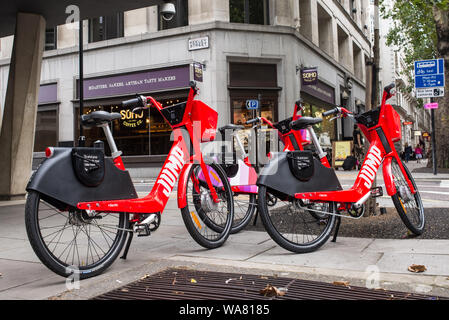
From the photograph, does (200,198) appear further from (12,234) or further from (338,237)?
(12,234)

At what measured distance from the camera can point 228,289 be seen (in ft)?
9.47

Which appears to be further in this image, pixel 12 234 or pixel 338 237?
pixel 12 234

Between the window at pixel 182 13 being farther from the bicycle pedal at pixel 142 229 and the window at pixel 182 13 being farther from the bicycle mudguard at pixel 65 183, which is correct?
the bicycle pedal at pixel 142 229

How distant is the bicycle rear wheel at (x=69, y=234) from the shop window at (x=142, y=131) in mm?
15266

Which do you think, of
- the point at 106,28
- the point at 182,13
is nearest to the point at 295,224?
the point at 182,13

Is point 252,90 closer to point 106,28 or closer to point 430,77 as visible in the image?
point 430,77

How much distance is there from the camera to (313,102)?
2278 cm

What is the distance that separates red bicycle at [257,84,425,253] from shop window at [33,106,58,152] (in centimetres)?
1994

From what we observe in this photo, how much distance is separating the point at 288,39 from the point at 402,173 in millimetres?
15733

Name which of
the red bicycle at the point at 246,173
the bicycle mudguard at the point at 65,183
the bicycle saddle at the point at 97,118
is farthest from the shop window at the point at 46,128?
the bicycle mudguard at the point at 65,183

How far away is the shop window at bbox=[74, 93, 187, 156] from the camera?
19484mm

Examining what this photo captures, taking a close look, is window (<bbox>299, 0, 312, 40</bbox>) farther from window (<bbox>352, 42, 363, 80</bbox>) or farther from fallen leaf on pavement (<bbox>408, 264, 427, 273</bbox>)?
fallen leaf on pavement (<bbox>408, 264, 427, 273</bbox>)

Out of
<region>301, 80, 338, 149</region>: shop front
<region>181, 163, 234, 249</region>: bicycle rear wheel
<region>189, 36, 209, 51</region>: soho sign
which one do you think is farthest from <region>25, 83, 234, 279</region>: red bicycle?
<region>301, 80, 338, 149</region>: shop front

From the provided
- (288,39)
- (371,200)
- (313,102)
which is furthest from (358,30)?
(371,200)
